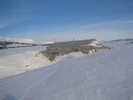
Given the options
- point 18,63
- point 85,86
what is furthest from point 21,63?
point 85,86

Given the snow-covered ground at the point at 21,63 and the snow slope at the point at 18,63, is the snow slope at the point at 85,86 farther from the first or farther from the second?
the snow slope at the point at 18,63

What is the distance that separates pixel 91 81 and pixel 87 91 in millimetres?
430

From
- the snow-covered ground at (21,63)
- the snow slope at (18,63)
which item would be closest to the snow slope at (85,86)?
the snow-covered ground at (21,63)

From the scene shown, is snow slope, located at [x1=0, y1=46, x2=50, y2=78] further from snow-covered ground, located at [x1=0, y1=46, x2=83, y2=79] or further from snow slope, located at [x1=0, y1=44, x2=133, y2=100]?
snow slope, located at [x1=0, y1=44, x2=133, y2=100]

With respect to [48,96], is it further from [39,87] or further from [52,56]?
[52,56]

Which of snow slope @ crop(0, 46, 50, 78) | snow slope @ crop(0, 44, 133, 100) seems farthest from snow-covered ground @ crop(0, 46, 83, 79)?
snow slope @ crop(0, 44, 133, 100)

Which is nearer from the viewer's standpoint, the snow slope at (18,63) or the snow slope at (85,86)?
the snow slope at (85,86)

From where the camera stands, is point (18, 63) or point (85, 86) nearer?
point (85, 86)

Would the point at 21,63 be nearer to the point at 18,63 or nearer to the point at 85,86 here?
the point at 18,63

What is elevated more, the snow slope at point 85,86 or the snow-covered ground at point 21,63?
the snow slope at point 85,86

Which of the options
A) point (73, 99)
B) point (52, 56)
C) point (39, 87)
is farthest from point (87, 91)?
point (52, 56)

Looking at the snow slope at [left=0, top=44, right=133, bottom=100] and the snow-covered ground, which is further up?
the snow slope at [left=0, top=44, right=133, bottom=100]

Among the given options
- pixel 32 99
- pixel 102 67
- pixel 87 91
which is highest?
pixel 102 67

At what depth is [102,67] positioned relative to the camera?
3.97 m
